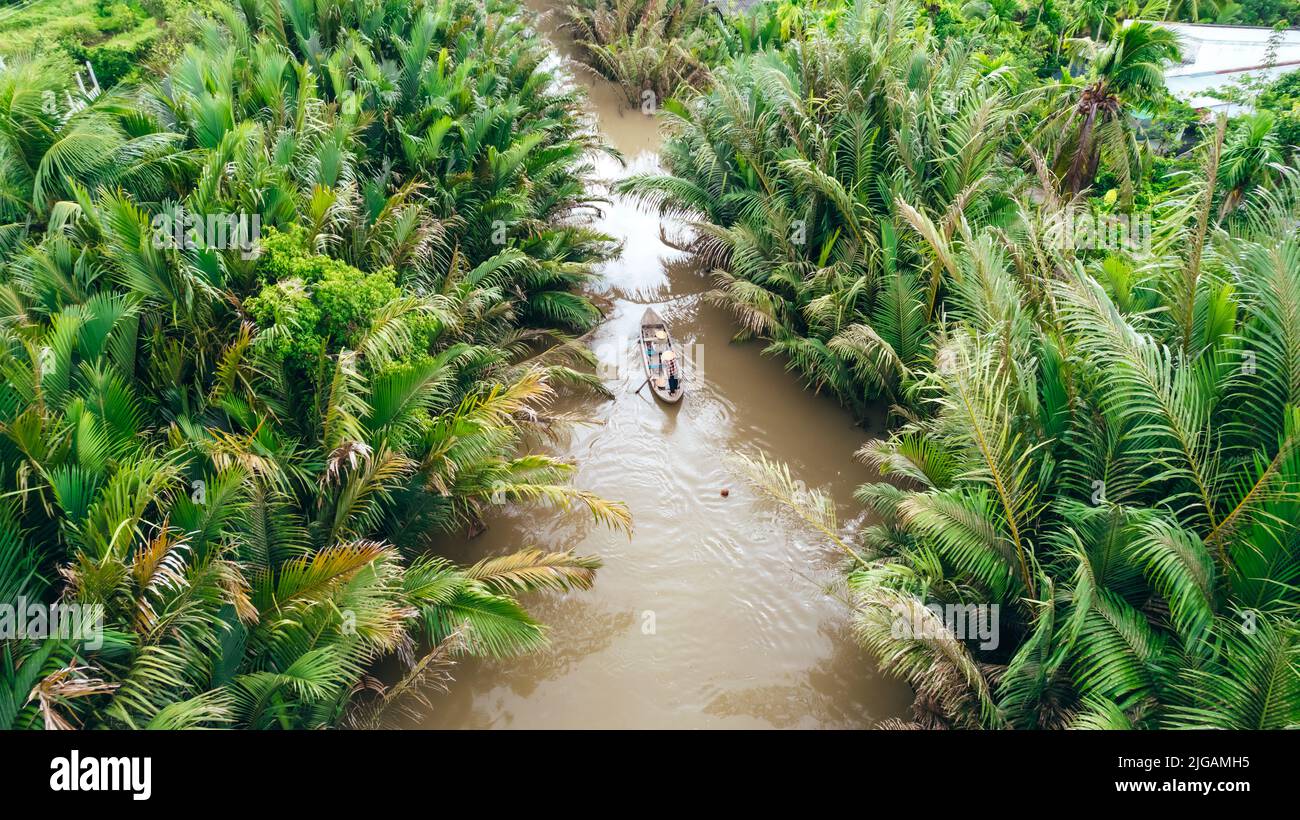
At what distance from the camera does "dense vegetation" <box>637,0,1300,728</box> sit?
5004 millimetres

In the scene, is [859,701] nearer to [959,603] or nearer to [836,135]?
[959,603]

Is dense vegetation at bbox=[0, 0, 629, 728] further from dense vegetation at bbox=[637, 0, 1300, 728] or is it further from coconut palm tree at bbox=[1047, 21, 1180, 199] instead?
coconut palm tree at bbox=[1047, 21, 1180, 199]

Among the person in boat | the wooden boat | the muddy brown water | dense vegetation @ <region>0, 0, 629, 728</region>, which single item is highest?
dense vegetation @ <region>0, 0, 629, 728</region>

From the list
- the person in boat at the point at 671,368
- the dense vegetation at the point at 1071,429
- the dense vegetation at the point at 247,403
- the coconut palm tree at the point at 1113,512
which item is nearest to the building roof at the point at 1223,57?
the dense vegetation at the point at 1071,429

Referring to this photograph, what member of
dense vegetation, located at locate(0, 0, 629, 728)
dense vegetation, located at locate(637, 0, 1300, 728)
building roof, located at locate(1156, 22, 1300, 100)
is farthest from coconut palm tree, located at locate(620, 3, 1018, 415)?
building roof, located at locate(1156, 22, 1300, 100)

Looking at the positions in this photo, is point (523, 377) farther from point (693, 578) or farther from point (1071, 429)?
point (1071, 429)

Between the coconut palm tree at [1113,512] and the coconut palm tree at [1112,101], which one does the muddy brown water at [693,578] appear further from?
the coconut palm tree at [1112,101]

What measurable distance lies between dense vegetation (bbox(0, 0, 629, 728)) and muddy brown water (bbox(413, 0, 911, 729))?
0.69m

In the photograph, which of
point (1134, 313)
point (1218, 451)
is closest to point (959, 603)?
point (1218, 451)

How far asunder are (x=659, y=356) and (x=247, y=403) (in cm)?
598

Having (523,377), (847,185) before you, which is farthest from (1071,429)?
(847,185)

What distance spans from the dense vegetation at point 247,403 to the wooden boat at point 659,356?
3.63 ft

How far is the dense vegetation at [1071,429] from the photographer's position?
500 centimetres
